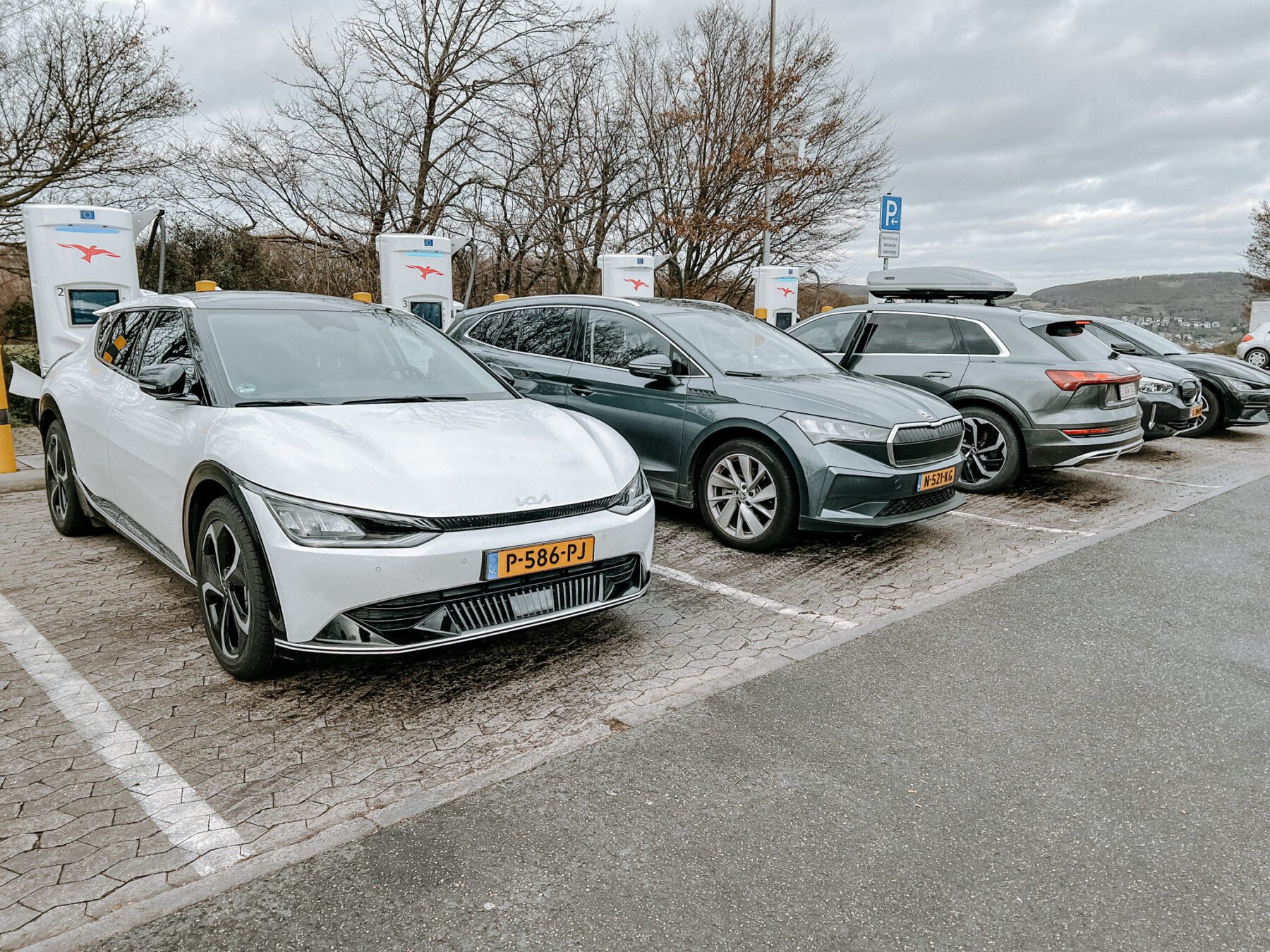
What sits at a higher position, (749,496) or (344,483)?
(344,483)

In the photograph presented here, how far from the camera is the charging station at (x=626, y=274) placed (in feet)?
43.1

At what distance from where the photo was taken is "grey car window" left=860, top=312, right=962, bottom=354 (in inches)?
310

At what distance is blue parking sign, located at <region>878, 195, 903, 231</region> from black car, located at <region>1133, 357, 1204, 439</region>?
5.21 m

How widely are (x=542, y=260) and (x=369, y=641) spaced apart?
17.8m

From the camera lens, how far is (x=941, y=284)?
9.30 m

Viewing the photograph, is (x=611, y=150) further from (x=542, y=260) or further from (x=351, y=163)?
(x=351, y=163)

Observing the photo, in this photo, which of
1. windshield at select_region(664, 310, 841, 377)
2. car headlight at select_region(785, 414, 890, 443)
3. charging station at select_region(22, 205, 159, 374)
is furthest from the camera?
charging station at select_region(22, 205, 159, 374)

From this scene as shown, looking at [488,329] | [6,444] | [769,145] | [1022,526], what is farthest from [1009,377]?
[769,145]

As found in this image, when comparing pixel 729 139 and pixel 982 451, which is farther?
pixel 729 139

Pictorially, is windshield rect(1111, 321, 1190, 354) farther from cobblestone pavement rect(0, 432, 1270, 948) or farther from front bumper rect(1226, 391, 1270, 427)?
cobblestone pavement rect(0, 432, 1270, 948)

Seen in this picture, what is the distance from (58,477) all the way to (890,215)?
12.1 metres

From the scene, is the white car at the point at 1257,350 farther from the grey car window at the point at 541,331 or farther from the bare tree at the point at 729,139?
the grey car window at the point at 541,331

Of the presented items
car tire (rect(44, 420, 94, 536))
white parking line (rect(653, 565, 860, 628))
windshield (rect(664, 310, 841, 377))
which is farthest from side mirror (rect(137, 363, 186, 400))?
windshield (rect(664, 310, 841, 377))

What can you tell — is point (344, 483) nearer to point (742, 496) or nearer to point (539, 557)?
point (539, 557)
